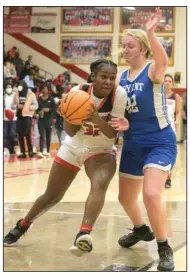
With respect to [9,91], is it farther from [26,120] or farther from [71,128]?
[71,128]

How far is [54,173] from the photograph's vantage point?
526cm

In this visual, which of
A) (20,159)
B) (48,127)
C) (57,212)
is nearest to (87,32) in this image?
(48,127)

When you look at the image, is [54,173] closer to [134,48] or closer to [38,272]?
[38,272]

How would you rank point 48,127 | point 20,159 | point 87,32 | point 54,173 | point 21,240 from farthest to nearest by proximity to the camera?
point 87,32 < point 48,127 < point 20,159 < point 21,240 < point 54,173

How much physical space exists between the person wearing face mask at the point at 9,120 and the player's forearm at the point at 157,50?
9501 mm

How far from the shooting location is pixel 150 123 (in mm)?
4992

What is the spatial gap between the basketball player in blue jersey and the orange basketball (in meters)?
0.30

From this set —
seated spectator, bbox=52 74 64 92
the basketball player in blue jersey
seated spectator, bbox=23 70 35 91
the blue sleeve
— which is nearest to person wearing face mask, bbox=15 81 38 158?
seated spectator, bbox=23 70 35 91

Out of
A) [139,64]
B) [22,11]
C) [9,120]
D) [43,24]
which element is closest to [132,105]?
[139,64]

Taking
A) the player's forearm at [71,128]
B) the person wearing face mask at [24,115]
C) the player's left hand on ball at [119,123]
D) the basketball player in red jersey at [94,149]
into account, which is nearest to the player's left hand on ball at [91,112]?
the basketball player in red jersey at [94,149]

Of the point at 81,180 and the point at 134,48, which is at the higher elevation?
the point at 134,48

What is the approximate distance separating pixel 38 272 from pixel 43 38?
1930 cm

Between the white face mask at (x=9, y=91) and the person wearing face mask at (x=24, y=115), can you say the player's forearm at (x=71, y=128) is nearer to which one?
the person wearing face mask at (x=24, y=115)

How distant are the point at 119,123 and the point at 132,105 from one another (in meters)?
0.22
